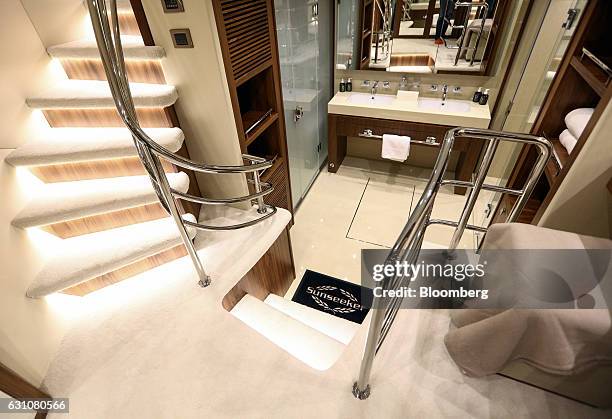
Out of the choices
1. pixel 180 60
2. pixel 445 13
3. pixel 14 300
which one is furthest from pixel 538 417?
pixel 445 13

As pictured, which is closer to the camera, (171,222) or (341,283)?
(171,222)

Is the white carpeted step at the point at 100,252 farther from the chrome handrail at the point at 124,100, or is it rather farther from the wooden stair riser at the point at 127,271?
the chrome handrail at the point at 124,100

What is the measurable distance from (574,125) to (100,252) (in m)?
2.50

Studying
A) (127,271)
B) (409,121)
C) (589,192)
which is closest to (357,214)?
(409,121)

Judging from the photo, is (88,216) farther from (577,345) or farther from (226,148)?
(577,345)

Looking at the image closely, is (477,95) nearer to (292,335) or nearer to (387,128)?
(387,128)

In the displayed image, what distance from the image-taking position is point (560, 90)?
1.55m

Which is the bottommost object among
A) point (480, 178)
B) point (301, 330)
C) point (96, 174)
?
point (301, 330)

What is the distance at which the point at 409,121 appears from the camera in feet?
9.42

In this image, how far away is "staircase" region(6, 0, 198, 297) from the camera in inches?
55.5

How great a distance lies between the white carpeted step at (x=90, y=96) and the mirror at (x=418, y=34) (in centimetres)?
214

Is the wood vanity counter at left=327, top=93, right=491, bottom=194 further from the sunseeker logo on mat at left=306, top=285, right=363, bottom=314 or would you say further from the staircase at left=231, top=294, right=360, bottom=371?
the staircase at left=231, top=294, right=360, bottom=371

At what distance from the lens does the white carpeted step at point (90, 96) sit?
145 centimetres

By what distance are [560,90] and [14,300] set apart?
9.20 feet
